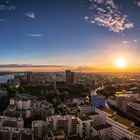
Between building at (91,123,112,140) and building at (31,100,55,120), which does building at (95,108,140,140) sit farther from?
building at (31,100,55,120)

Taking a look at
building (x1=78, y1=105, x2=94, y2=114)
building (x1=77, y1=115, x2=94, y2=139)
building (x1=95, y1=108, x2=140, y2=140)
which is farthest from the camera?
building (x1=78, y1=105, x2=94, y2=114)

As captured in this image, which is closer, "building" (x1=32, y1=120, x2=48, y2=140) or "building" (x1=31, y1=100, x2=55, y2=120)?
"building" (x1=32, y1=120, x2=48, y2=140)

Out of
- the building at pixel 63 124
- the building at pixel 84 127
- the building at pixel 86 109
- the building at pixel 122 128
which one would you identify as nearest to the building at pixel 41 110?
the building at pixel 86 109

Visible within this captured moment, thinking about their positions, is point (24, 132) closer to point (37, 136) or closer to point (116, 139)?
point (37, 136)

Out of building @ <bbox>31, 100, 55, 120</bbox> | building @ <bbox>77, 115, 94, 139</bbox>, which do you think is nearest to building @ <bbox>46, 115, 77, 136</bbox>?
building @ <bbox>77, 115, 94, 139</bbox>

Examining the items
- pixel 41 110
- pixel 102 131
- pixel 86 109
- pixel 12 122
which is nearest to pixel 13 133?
pixel 12 122

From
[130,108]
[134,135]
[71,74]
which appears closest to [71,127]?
[134,135]

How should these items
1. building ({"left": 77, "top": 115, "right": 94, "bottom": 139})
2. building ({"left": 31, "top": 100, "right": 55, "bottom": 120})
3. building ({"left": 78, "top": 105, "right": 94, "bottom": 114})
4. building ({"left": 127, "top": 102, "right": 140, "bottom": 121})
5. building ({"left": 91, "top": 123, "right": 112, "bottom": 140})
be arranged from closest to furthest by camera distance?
building ({"left": 91, "top": 123, "right": 112, "bottom": 140})
building ({"left": 77, "top": 115, "right": 94, "bottom": 139})
building ({"left": 31, "top": 100, "right": 55, "bottom": 120})
building ({"left": 127, "top": 102, "right": 140, "bottom": 121})
building ({"left": 78, "top": 105, "right": 94, "bottom": 114})

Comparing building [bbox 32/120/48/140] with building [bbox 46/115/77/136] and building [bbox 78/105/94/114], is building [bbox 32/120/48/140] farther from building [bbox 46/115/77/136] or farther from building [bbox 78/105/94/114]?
building [bbox 78/105/94/114]

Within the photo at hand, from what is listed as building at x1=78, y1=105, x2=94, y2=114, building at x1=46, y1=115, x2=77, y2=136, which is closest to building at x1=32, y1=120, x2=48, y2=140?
building at x1=46, y1=115, x2=77, y2=136

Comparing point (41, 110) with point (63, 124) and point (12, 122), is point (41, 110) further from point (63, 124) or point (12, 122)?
point (63, 124)

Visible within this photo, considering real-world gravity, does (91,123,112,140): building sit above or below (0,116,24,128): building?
below
